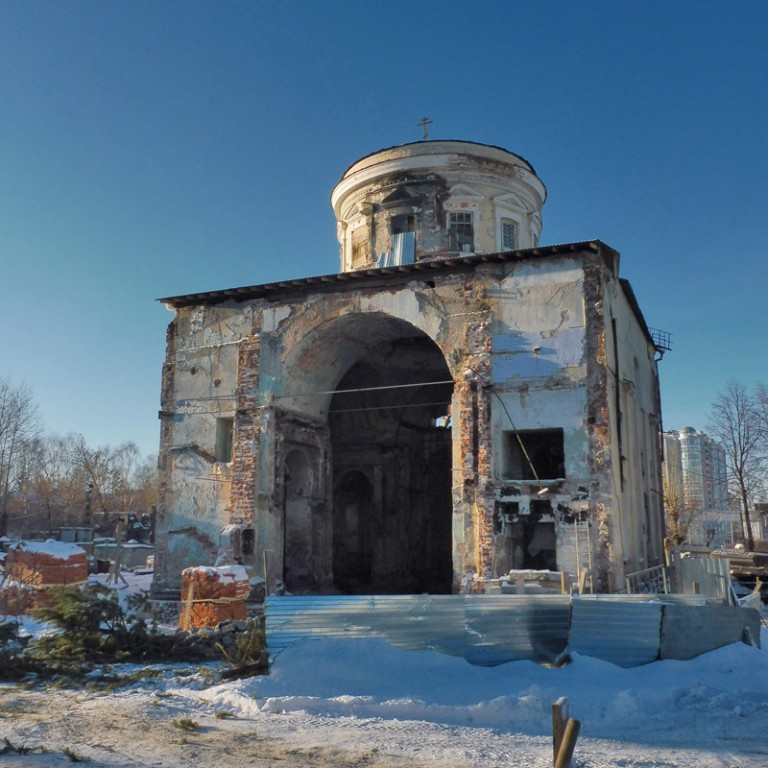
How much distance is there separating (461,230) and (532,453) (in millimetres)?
6085

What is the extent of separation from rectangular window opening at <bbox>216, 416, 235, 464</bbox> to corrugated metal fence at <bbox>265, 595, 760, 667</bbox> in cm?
928

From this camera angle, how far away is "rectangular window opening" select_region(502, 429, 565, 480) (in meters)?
16.0

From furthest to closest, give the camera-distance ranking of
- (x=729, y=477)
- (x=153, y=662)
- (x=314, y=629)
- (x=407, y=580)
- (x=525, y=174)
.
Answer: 1. (x=729, y=477)
2. (x=407, y=580)
3. (x=525, y=174)
4. (x=153, y=662)
5. (x=314, y=629)

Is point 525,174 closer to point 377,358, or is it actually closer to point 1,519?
point 377,358

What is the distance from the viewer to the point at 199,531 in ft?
59.6

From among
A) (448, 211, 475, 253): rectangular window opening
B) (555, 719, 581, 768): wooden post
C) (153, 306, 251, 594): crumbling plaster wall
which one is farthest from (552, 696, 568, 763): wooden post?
(448, 211, 475, 253): rectangular window opening

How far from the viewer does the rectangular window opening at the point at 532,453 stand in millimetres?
16016

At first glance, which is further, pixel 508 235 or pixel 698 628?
pixel 508 235

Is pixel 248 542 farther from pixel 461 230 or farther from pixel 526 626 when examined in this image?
pixel 526 626

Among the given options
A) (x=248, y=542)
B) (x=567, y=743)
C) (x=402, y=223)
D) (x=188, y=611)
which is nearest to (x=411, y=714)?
(x=567, y=743)

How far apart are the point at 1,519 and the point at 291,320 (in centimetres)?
3199

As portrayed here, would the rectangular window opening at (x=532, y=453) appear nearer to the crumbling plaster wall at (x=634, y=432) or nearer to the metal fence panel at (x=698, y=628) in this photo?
the crumbling plaster wall at (x=634, y=432)

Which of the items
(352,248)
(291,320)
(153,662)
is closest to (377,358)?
(352,248)

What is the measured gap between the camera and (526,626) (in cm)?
912
